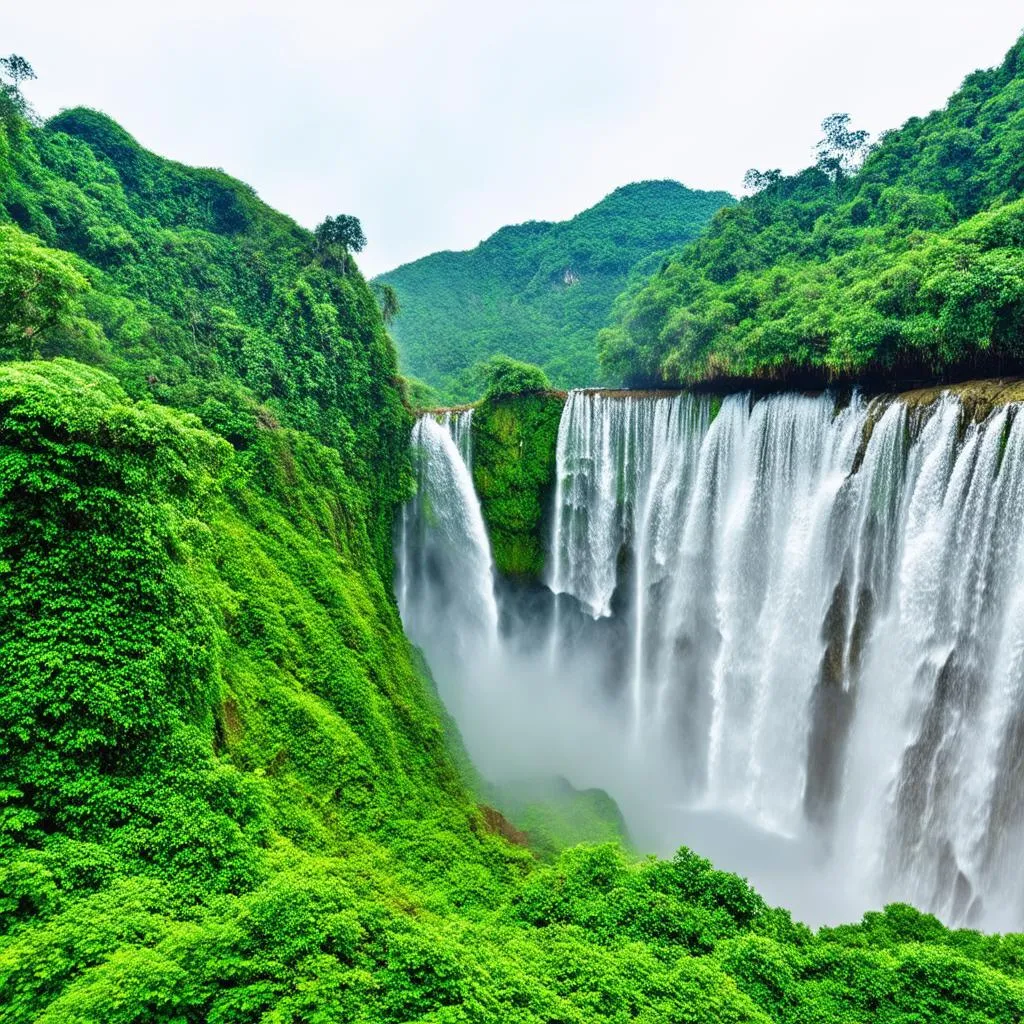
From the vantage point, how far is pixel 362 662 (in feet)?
42.2

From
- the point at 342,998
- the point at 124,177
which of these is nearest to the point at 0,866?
the point at 342,998

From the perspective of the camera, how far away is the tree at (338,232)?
68.0 feet

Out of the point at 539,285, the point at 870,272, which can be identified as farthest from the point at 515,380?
the point at 539,285

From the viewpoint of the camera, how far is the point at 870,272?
16.5m

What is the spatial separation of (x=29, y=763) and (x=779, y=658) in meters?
16.4

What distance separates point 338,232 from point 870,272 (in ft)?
56.7

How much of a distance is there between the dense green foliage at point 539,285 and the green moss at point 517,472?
63.9 ft

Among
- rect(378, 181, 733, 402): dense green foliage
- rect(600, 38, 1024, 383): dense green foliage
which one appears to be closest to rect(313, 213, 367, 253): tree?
rect(600, 38, 1024, 383): dense green foliage

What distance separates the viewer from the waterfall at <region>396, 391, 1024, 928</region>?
39.6 feet

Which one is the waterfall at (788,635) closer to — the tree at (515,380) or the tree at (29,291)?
the tree at (515,380)

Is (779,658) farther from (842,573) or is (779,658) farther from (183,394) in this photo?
(183,394)

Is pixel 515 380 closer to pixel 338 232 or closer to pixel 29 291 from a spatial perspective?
pixel 338 232

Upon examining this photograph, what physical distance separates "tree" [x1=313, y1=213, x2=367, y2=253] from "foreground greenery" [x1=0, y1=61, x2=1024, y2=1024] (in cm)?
828

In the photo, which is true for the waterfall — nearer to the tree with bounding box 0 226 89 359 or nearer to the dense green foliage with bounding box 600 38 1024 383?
the dense green foliage with bounding box 600 38 1024 383
